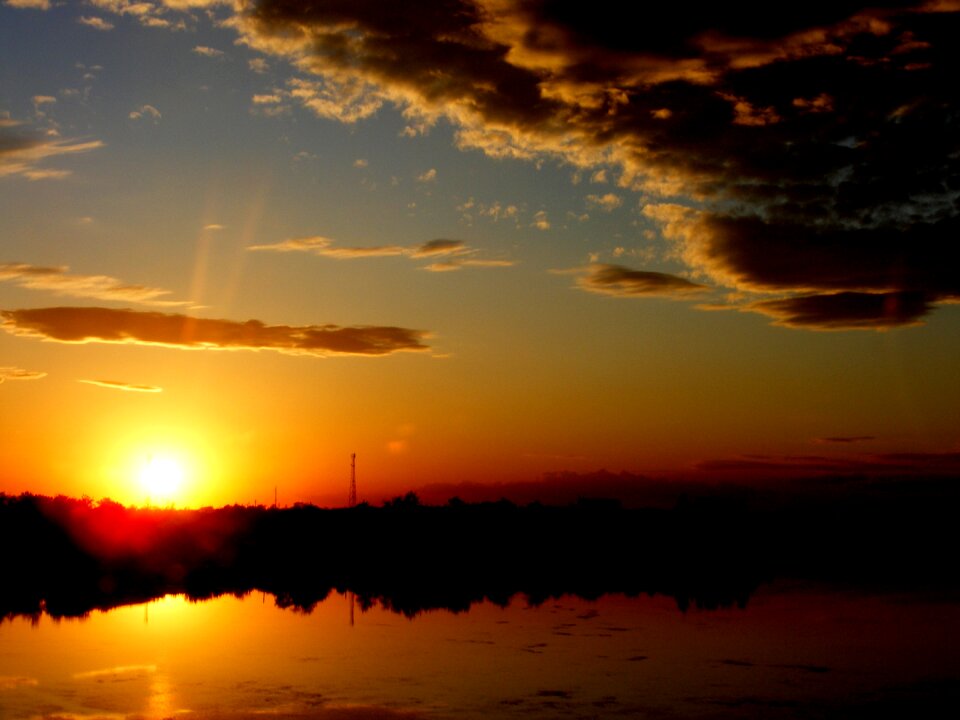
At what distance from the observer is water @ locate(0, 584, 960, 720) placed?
802 inches

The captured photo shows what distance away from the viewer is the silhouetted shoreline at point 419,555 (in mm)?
45531

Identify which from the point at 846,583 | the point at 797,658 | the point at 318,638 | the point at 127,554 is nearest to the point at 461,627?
the point at 318,638

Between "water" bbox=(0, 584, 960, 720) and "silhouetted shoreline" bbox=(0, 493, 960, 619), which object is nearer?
"water" bbox=(0, 584, 960, 720)

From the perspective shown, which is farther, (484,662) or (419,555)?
(419,555)

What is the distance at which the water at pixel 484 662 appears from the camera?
2038 centimetres

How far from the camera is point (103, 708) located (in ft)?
65.5

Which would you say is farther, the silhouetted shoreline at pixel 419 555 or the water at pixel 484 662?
the silhouetted shoreline at pixel 419 555

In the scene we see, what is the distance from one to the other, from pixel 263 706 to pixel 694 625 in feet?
55.1

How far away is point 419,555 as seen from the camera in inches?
2665

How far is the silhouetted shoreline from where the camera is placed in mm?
45531

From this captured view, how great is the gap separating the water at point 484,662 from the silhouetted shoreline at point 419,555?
353 cm

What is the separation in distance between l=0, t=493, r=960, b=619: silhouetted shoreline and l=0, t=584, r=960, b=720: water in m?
3.53

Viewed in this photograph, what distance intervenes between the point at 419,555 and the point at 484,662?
42.3 metres

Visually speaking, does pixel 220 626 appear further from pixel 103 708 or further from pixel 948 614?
pixel 948 614
